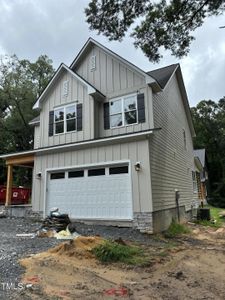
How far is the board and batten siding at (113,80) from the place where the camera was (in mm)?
11906

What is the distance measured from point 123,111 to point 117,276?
8.44 m

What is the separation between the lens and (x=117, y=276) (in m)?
5.14

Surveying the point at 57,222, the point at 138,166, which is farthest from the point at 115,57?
the point at 57,222

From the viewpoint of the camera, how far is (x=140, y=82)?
40.1 ft

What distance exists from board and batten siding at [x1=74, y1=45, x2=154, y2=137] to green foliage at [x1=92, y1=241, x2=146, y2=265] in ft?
20.2

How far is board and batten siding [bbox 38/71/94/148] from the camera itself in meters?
→ 12.8

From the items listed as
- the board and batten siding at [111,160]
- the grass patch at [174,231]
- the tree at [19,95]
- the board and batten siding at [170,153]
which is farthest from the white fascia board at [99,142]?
the tree at [19,95]

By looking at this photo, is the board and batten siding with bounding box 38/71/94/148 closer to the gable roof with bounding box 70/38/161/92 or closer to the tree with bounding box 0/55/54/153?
the gable roof with bounding box 70/38/161/92

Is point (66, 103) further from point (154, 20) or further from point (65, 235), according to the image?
point (65, 235)

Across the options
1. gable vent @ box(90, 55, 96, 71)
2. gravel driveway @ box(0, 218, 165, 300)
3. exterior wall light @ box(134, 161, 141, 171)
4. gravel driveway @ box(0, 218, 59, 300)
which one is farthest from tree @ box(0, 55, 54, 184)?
exterior wall light @ box(134, 161, 141, 171)

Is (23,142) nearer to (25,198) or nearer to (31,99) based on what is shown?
(31,99)

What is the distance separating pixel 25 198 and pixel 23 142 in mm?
14912

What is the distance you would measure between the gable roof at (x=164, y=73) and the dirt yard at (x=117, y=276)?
9524mm

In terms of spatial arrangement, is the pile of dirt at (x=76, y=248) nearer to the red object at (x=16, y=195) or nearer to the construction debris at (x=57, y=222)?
the construction debris at (x=57, y=222)
